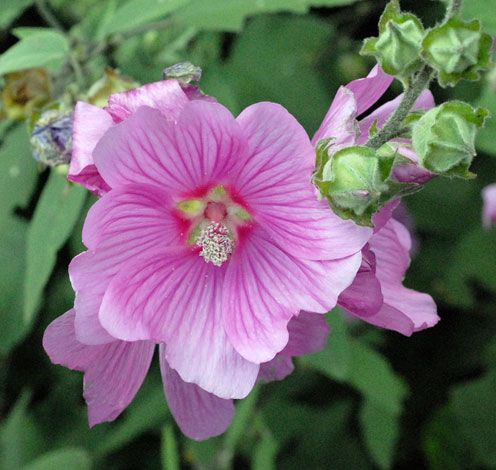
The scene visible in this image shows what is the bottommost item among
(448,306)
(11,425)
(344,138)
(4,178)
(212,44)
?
(448,306)

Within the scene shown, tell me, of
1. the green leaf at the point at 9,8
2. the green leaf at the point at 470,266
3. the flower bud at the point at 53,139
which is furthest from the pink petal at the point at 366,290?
→ the green leaf at the point at 470,266

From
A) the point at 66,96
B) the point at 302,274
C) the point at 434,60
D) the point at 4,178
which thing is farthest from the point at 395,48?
the point at 4,178

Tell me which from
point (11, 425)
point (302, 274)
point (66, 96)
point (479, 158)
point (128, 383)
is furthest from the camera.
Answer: point (479, 158)

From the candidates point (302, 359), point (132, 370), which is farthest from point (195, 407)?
point (302, 359)

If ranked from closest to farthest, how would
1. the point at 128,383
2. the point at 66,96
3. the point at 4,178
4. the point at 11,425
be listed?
the point at 128,383
the point at 66,96
the point at 4,178
the point at 11,425

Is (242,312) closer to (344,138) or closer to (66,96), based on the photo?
(344,138)

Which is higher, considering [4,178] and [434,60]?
[434,60]

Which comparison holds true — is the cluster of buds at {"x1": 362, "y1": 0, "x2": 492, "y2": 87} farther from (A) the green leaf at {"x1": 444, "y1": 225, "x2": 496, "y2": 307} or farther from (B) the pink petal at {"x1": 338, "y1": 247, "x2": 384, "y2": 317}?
(A) the green leaf at {"x1": 444, "y1": 225, "x2": 496, "y2": 307}

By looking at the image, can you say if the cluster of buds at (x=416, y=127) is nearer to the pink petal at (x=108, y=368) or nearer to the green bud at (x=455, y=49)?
the green bud at (x=455, y=49)
